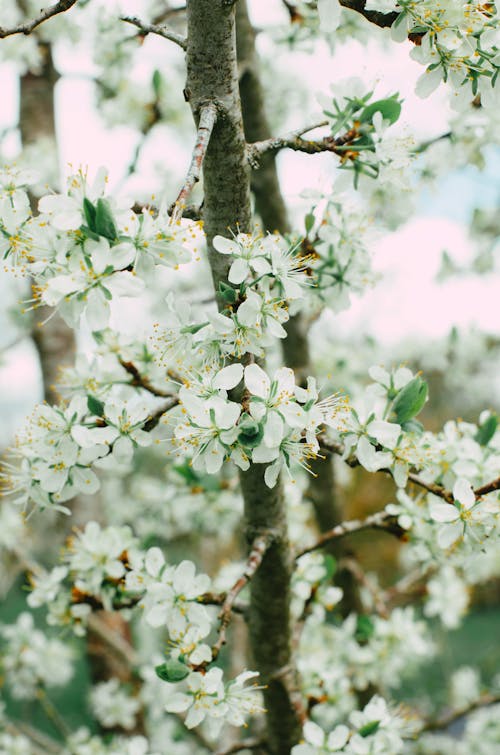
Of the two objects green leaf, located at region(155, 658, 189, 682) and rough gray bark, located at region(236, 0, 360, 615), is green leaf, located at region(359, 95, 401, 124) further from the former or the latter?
green leaf, located at region(155, 658, 189, 682)

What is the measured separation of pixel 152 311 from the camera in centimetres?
381

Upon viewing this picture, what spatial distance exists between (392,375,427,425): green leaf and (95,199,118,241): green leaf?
630mm

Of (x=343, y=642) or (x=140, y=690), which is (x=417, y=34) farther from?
(x=140, y=690)

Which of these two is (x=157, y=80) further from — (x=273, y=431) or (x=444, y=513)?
(x=444, y=513)

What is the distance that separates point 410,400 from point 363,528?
472mm

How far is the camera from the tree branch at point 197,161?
3.27ft

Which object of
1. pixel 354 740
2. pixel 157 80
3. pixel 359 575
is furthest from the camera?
pixel 359 575

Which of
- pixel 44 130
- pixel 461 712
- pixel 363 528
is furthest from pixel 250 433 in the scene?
pixel 44 130

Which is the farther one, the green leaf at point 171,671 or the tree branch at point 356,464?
the tree branch at point 356,464

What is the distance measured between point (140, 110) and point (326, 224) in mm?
1388

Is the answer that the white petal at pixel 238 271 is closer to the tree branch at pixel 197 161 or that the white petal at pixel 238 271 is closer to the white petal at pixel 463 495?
the tree branch at pixel 197 161

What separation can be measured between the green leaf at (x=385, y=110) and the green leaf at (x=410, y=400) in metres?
0.50

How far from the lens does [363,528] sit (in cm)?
159

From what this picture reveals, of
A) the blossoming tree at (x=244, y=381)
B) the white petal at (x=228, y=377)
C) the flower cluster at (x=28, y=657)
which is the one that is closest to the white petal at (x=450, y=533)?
the blossoming tree at (x=244, y=381)
